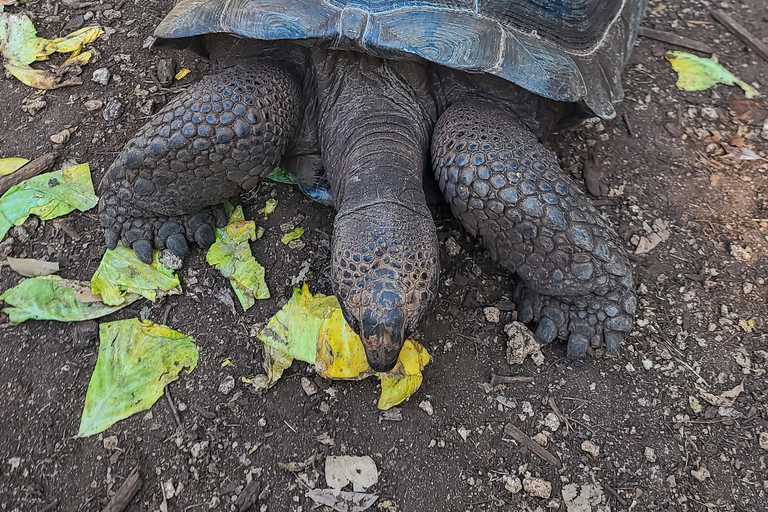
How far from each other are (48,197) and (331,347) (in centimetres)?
207

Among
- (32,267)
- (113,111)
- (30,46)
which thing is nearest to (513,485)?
(32,267)

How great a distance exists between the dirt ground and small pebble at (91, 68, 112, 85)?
26 centimetres

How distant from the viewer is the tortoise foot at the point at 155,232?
10.8 ft

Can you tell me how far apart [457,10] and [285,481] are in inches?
92.5

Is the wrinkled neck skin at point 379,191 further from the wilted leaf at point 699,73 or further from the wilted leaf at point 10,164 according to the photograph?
the wilted leaf at point 699,73

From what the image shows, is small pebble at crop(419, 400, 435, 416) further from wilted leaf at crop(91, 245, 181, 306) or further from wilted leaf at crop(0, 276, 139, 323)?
wilted leaf at crop(0, 276, 139, 323)

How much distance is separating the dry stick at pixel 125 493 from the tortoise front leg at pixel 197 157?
3.97 ft

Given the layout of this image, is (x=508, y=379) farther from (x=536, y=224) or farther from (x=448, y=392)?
(x=536, y=224)

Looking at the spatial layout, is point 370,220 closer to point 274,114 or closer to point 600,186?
point 274,114

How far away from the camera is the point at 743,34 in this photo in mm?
5074

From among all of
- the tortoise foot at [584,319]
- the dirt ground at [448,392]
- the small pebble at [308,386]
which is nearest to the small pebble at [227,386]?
the dirt ground at [448,392]

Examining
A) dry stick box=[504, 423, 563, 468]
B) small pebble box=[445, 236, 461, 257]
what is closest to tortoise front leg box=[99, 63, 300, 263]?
small pebble box=[445, 236, 461, 257]

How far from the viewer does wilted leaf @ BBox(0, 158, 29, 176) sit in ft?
12.3

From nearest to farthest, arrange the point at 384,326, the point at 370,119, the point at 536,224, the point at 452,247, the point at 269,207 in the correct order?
the point at 384,326
the point at 536,224
the point at 370,119
the point at 452,247
the point at 269,207
